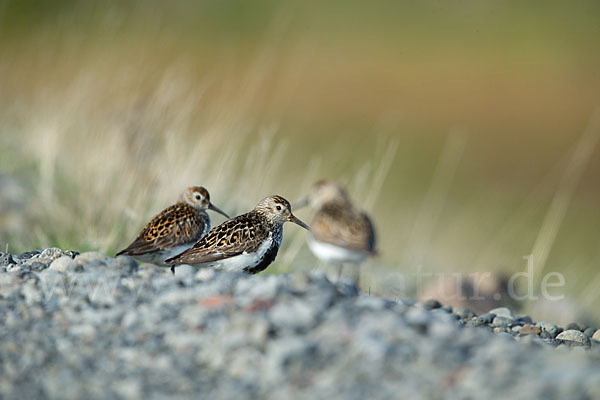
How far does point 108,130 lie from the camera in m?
11.0

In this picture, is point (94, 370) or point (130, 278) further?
point (130, 278)

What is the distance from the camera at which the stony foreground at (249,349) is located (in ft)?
13.8

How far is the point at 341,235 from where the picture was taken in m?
7.58

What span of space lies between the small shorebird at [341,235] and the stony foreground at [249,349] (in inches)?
72.8

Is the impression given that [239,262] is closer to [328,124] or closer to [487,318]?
[487,318]

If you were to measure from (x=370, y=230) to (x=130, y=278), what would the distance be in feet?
9.30

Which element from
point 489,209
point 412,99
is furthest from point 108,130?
point 412,99

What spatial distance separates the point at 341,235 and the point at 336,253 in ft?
0.58

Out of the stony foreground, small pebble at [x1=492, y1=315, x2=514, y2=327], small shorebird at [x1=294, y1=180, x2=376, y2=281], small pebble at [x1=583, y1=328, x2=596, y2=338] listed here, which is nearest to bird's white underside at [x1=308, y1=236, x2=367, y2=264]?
small shorebird at [x1=294, y1=180, x2=376, y2=281]

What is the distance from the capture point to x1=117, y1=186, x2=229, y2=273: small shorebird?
6848mm

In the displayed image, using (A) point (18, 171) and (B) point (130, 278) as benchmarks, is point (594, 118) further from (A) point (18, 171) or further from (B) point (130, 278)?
(B) point (130, 278)

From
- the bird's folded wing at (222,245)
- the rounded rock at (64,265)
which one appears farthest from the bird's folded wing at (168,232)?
the rounded rock at (64,265)

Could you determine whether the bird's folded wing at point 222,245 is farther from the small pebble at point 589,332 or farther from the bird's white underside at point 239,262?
the small pebble at point 589,332

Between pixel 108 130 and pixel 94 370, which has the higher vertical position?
pixel 108 130
